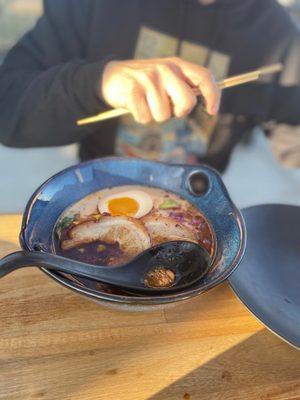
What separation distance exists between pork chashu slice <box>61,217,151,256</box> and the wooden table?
0.08 m

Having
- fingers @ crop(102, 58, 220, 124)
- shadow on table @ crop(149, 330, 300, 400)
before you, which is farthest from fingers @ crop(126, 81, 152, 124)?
shadow on table @ crop(149, 330, 300, 400)

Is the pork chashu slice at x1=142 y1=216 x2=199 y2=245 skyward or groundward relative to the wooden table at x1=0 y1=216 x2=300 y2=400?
skyward

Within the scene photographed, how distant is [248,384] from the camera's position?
1.55 feet

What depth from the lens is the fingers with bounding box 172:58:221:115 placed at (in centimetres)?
71

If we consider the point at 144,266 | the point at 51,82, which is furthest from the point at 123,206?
the point at 51,82

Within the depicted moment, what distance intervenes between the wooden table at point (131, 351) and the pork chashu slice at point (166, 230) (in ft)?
0.31

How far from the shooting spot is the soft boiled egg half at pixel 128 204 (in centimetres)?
62

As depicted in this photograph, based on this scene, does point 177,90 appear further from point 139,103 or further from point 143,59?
point 143,59

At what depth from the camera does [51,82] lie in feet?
3.04

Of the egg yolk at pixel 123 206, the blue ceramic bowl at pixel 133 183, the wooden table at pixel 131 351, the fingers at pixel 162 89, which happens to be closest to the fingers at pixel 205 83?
the fingers at pixel 162 89

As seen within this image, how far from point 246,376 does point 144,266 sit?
18 cm

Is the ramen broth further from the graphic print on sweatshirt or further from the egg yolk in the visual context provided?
the graphic print on sweatshirt

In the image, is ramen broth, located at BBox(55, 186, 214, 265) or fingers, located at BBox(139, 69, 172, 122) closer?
ramen broth, located at BBox(55, 186, 214, 265)

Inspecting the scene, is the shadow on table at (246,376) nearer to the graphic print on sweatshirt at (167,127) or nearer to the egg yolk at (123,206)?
the egg yolk at (123,206)
